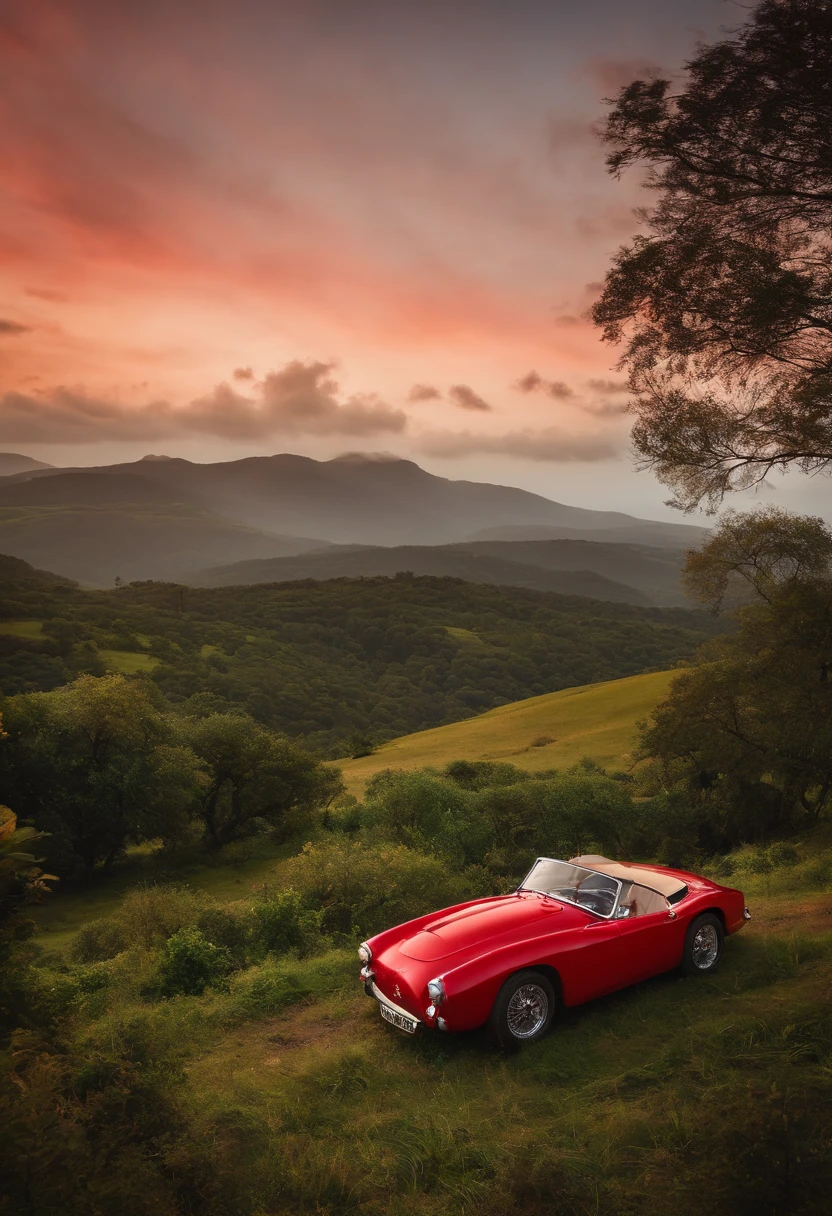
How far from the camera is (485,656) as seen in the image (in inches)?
4496

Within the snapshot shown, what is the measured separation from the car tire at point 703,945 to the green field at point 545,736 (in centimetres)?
2733

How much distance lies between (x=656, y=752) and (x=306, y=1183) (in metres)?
20.9

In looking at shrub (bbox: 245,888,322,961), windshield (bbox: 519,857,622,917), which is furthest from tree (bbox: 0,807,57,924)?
shrub (bbox: 245,888,322,961)

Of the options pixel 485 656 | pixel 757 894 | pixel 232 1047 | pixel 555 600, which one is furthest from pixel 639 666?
pixel 232 1047

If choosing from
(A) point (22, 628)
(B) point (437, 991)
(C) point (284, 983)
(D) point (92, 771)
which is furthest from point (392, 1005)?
(A) point (22, 628)

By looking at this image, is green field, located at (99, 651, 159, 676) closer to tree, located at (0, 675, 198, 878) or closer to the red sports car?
tree, located at (0, 675, 198, 878)

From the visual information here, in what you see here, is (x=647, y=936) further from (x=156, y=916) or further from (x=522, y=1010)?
(x=156, y=916)

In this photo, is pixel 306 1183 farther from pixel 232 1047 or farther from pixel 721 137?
pixel 721 137

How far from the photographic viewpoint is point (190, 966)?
32.8ft

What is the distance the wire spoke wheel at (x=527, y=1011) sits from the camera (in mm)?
7258

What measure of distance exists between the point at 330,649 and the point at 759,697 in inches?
4041

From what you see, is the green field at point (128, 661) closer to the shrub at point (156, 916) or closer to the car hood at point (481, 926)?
the shrub at point (156, 916)

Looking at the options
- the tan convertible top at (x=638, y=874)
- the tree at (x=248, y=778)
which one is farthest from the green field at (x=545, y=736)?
the tan convertible top at (x=638, y=874)

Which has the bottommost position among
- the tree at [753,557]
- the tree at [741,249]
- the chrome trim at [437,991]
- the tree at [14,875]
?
the chrome trim at [437,991]
